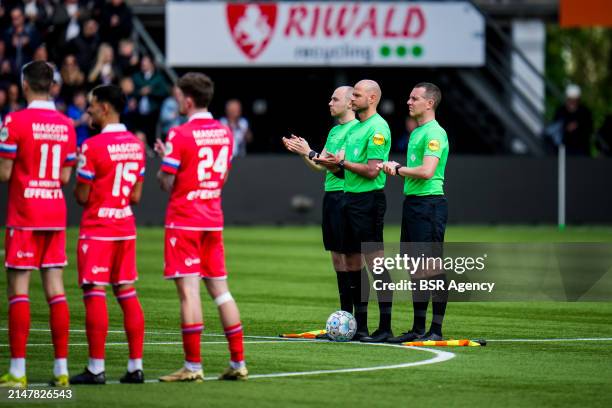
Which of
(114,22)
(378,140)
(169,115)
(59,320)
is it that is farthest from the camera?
(114,22)

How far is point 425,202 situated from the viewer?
13.5 meters

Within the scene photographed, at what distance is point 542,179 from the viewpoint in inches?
1245

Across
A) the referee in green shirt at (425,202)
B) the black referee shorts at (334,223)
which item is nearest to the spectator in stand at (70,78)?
the black referee shorts at (334,223)

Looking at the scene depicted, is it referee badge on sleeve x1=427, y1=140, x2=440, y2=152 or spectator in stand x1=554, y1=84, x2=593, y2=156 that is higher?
spectator in stand x1=554, y1=84, x2=593, y2=156

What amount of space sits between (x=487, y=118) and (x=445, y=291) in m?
21.1

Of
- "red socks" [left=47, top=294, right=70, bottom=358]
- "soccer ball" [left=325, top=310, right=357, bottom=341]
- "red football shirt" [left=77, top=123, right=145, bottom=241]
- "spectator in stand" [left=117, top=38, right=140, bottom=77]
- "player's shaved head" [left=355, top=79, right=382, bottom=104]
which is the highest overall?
"spectator in stand" [left=117, top=38, right=140, bottom=77]

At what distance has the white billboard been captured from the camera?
32.7 m

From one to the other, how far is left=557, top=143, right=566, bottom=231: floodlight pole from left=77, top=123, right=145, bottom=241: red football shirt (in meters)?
21.8

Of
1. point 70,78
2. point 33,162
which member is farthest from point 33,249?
point 70,78

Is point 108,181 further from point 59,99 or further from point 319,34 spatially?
point 319,34

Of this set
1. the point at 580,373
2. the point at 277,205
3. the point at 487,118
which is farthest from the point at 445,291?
the point at 487,118

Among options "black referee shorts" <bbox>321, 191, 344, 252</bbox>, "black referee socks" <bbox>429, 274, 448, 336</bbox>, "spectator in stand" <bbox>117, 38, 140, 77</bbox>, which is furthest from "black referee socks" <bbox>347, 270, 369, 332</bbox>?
"spectator in stand" <bbox>117, 38, 140, 77</bbox>

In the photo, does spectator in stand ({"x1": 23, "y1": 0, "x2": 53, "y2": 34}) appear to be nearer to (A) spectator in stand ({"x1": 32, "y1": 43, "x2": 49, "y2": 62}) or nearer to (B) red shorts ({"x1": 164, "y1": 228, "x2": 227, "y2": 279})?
(A) spectator in stand ({"x1": 32, "y1": 43, "x2": 49, "y2": 62})

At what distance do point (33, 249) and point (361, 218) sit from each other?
4.04m
